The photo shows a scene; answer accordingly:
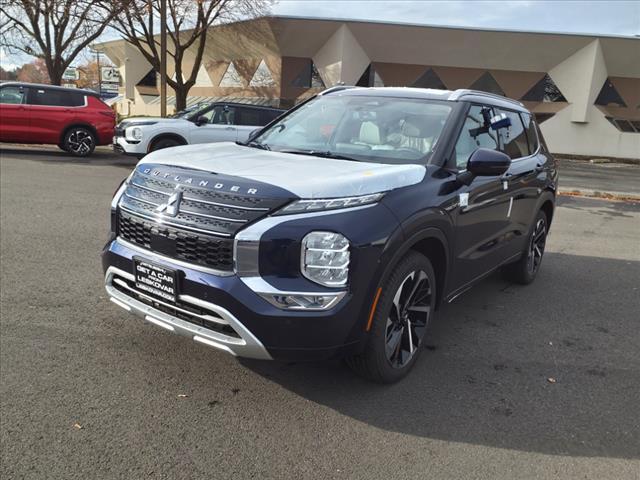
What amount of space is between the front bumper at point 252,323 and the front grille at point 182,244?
0.05 meters

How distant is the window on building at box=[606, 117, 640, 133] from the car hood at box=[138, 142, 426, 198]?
3006cm

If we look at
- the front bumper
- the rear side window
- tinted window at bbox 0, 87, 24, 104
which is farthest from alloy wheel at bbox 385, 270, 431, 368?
tinted window at bbox 0, 87, 24, 104

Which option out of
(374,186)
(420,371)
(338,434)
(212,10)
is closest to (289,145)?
(374,186)

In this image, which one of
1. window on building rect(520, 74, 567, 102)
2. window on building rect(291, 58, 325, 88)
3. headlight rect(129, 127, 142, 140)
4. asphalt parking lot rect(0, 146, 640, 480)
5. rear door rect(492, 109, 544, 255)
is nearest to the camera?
asphalt parking lot rect(0, 146, 640, 480)

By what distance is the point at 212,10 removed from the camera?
24062 millimetres

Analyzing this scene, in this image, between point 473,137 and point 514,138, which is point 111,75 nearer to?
point 514,138

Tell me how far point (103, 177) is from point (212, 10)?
51.1 feet

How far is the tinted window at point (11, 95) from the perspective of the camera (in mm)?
13703

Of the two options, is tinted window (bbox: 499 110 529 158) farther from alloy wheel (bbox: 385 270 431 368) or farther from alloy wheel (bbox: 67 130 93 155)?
alloy wheel (bbox: 67 130 93 155)

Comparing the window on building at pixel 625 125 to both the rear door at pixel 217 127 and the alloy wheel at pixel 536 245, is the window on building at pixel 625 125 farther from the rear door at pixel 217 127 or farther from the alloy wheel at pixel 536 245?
the alloy wheel at pixel 536 245

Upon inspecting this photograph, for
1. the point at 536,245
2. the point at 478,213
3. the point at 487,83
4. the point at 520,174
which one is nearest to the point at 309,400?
the point at 478,213

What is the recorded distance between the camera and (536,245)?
18.9ft

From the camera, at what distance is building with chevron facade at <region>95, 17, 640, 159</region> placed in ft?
88.1

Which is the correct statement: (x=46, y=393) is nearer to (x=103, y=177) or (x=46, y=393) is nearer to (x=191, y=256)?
(x=191, y=256)
